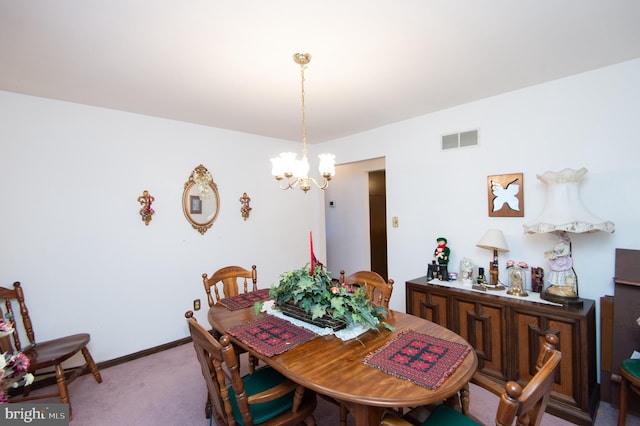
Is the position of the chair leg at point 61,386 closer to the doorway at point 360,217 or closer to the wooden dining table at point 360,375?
the wooden dining table at point 360,375

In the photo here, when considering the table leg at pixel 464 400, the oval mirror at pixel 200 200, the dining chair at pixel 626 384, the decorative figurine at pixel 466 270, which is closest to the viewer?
the table leg at pixel 464 400

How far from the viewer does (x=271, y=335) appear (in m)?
1.59

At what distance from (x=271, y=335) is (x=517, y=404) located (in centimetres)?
113

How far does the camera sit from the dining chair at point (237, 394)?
4.00 ft

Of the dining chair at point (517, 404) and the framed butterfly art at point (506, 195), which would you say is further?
the framed butterfly art at point (506, 195)

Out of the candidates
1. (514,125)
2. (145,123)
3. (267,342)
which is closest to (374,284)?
(267,342)

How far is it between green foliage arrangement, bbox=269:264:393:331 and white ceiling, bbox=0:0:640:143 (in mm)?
1429

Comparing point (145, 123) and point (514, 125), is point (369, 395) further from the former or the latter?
point (145, 123)

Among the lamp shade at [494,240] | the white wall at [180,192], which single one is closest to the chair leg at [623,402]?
the white wall at [180,192]

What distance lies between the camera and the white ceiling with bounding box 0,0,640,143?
4.83ft

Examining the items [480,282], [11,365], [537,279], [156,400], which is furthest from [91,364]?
[537,279]

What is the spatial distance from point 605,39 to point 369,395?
8.02 feet

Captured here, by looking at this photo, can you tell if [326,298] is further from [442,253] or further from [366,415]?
[442,253]

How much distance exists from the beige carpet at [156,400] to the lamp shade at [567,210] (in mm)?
1267
